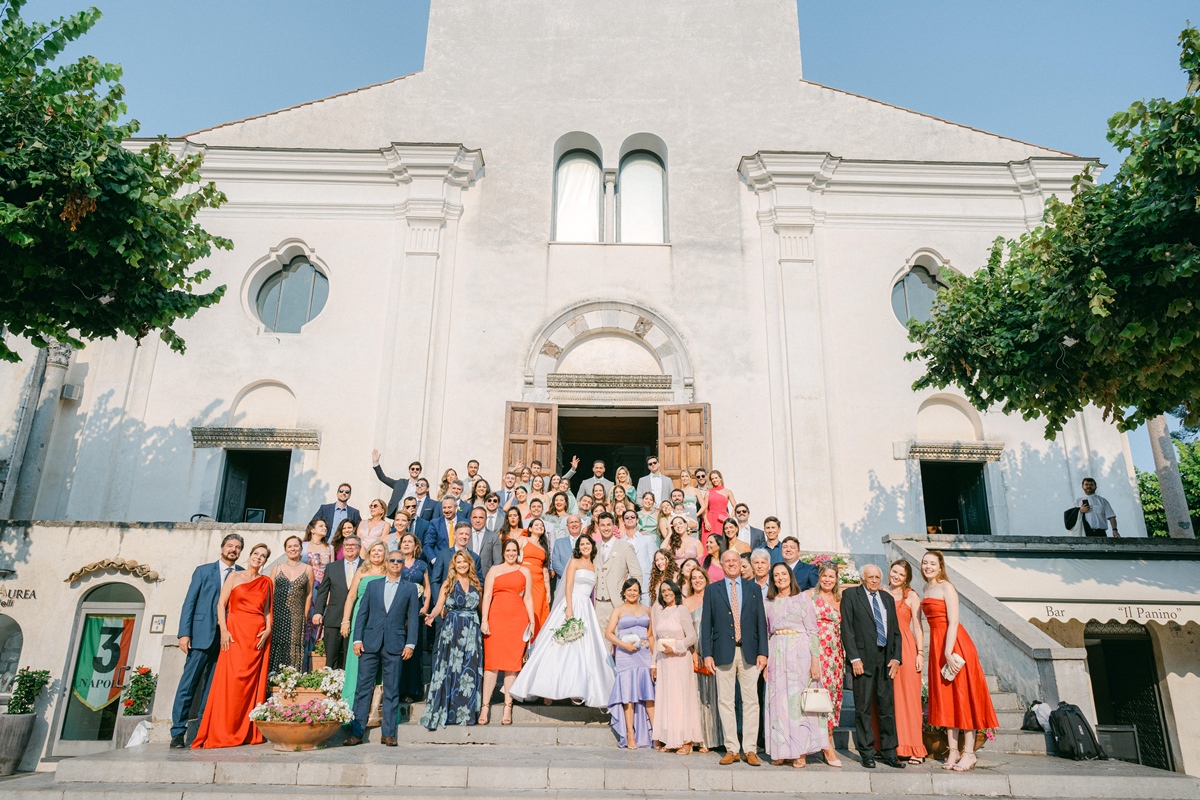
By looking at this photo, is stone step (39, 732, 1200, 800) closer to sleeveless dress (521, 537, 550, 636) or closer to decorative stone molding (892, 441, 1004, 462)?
sleeveless dress (521, 537, 550, 636)

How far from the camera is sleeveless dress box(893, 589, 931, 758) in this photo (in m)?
7.12

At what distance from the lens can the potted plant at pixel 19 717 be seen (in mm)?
10883

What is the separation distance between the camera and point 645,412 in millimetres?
14828

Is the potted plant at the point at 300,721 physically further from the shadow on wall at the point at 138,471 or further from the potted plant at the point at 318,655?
the shadow on wall at the point at 138,471

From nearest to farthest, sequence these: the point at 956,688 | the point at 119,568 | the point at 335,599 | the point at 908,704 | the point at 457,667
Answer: the point at 956,688, the point at 908,704, the point at 457,667, the point at 335,599, the point at 119,568

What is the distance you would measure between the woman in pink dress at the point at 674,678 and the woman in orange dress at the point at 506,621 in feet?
4.66

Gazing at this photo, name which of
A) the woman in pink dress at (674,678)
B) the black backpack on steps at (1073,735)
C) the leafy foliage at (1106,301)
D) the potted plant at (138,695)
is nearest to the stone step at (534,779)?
the woman in pink dress at (674,678)

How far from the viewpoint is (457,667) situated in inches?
318

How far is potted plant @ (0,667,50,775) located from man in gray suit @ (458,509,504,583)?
6.94 m

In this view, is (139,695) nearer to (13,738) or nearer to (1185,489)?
(13,738)

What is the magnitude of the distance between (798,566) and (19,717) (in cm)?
1048

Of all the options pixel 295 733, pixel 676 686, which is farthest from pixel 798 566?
pixel 295 733

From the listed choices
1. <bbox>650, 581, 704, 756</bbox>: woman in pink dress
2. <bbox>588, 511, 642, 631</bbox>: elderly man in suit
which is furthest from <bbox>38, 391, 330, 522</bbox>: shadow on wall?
<bbox>650, 581, 704, 756</bbox>: woman in pink dress

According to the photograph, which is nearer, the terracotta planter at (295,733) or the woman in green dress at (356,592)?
the terracotta planter at (295,733)
